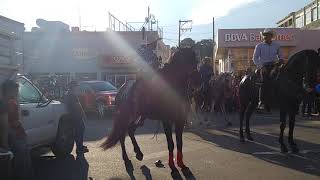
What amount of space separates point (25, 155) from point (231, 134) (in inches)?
292

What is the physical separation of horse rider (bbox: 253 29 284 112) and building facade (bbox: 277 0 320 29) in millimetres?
40835

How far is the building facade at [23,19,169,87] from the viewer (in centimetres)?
3869

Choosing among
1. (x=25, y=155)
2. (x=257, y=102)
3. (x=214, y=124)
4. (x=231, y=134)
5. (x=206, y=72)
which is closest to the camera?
(x=25, y=155)

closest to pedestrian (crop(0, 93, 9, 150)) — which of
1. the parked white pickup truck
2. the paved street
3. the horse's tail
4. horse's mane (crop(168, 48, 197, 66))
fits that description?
the parked white pickup truck

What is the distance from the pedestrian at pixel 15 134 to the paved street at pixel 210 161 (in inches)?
43.1

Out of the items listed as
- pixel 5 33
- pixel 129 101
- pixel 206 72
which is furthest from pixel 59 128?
pixel 206 72

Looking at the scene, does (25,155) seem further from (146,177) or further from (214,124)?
(214,124)

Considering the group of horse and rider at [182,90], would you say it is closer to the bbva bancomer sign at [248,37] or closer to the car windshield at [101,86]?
the car windshield at [101,86]

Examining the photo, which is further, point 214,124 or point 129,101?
point 214,124

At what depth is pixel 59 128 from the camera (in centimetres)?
1054

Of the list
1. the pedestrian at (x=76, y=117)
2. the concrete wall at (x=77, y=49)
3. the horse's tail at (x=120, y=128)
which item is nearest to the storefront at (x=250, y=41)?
the concrete wall at (x=77, y=49)

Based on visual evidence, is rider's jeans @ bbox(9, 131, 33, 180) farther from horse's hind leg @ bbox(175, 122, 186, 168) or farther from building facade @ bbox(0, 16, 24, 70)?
horse's hind leg @ bbox(175, 122, 186, 168)

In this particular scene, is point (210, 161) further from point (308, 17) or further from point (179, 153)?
point (308, 17)

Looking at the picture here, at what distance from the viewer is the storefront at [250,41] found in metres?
37.0
